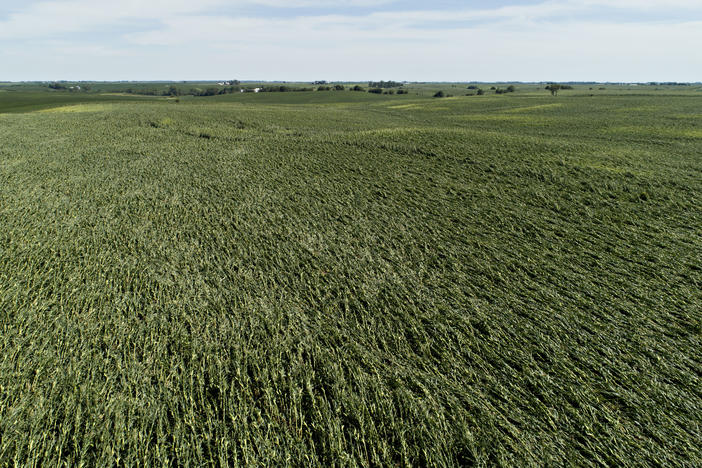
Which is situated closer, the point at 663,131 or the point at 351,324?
the point at 351,324

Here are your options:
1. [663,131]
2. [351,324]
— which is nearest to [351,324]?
[351,324]

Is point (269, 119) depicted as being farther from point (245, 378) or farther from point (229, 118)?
point (245, 378)

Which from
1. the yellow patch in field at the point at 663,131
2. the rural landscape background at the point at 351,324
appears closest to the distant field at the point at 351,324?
the rural landscape background at the point at 351,324

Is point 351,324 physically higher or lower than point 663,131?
lower

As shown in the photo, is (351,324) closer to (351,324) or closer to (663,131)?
(351,324)

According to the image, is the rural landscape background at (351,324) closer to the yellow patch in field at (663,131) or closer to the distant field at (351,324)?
the distant field at (351,324)

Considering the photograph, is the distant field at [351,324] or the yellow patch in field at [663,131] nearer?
the distant field at [351,324]

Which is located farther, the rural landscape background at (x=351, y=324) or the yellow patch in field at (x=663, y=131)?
the yellow patch in field at (x=663, y=131)

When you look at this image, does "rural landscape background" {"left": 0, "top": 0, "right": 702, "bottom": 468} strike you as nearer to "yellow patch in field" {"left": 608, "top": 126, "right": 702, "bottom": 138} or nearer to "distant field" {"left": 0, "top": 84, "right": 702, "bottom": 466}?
"distant field" {"left": 0, "top": 84, "right": 702, "bottom": 466}

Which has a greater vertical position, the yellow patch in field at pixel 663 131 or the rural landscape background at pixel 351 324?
the yellow patch in field at pixel 663 131
